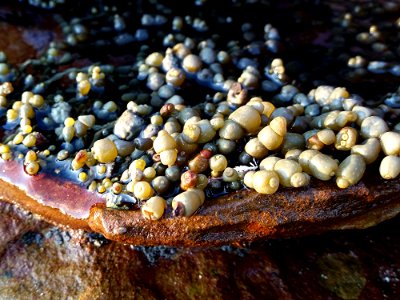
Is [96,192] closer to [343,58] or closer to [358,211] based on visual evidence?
[358,211]

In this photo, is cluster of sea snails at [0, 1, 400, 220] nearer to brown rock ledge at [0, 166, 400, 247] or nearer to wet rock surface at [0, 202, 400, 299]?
brown rock ledge at [0, 166, 400, 247]

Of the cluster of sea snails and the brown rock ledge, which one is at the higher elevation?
the cluster of sea snails

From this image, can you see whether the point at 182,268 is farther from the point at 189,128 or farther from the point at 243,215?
the point at 189,128

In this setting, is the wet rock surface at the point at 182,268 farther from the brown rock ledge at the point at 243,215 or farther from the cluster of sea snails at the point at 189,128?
the cluster of sea snails at the point at 189,128

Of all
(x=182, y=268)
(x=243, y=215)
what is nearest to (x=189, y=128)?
(x=243, y=215)

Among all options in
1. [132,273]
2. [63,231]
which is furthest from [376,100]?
[63,231]

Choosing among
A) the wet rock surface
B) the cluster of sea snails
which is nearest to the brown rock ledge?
the cluster of sea snails
